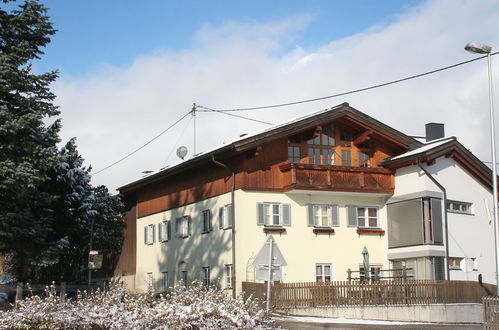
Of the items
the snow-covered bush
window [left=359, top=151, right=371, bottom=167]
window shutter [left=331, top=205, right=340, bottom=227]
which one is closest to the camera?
the snow-covered bush

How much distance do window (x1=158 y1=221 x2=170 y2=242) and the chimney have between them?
15710 mm

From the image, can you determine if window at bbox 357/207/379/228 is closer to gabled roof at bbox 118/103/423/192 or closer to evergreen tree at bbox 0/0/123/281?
gabled roof at bbox 118/103/423/192

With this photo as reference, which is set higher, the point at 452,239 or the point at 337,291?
the point at 452,239

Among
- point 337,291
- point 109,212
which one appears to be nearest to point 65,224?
point 109,212

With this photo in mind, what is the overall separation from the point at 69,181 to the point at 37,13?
1366 centimetres

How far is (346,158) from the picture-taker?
3528cm

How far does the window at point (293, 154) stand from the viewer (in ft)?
110

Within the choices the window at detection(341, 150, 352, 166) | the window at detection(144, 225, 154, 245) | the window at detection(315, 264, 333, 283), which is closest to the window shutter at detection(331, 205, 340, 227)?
the window at detection(315, 264, 333, 283)

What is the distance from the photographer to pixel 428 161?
33.8 m

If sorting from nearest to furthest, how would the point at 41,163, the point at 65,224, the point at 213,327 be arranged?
the point at 213,327 < the point at 41,163 < the point at 65,224

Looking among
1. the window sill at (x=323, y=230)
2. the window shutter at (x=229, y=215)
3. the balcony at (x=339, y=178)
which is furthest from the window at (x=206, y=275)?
the balcony at (x=339, y=178)

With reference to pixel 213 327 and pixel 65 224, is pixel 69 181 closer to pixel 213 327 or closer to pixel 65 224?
pixel 65 224

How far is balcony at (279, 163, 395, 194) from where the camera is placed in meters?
32.2

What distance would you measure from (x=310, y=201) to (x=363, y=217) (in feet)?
10.4
